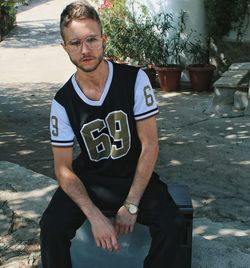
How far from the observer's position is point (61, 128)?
2.46 m

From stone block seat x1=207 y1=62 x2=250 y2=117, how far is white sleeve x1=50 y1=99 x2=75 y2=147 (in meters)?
5.21

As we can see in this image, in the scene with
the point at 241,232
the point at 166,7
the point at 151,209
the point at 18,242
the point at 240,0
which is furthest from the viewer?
the point at 166,7

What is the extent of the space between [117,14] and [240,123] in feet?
14.9

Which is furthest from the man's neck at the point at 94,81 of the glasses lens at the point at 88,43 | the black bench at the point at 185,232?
the black bench at the point at 185,232

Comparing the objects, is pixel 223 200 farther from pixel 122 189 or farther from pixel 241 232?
pixel 122 189

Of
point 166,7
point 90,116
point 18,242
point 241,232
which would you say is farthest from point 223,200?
point 166,7

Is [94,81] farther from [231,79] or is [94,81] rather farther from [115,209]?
[231,79]

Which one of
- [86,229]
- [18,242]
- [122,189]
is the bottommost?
[18,242]

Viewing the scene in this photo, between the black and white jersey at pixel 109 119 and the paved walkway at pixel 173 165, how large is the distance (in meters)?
0.78

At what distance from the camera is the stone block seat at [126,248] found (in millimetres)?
2389

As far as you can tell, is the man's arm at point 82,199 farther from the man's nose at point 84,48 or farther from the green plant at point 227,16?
the green plant at point 227,16

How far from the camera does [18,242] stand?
3062mm

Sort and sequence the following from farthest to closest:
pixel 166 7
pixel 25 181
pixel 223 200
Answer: pixel 166 7 < pixel 223 200 < pixel 25 181

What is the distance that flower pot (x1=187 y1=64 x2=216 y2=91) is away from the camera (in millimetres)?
8930
